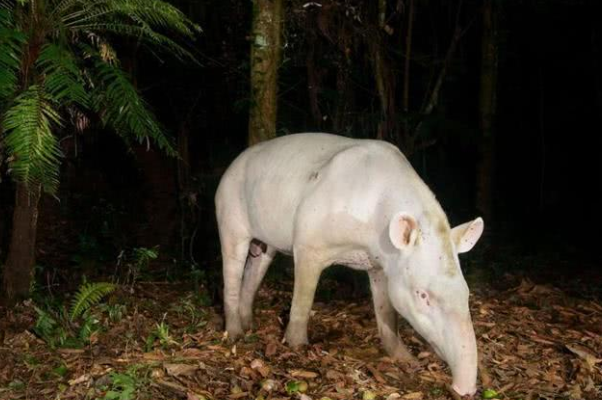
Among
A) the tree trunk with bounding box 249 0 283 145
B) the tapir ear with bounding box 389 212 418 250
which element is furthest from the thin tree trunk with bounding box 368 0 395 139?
the tapir ear with bounding box 389 212 418 250

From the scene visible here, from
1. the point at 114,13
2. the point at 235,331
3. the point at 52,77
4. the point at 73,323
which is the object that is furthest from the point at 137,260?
the point at 52,77

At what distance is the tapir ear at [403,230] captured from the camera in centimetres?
463

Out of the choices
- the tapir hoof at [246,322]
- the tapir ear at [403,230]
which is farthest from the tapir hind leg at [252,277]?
the tapir ear at [403,230]

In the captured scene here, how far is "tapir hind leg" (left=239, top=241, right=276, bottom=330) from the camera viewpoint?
6515mm

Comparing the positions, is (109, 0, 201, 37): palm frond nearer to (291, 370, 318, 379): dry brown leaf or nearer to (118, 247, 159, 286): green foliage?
(118, 247, 159, 286): green foliage

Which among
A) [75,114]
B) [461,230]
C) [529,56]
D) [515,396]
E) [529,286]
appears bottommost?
[515,396]

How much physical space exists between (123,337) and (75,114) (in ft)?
8.67

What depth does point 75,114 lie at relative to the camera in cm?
722

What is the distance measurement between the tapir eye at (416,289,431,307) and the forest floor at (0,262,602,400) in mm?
695

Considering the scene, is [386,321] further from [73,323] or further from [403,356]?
[73,323]

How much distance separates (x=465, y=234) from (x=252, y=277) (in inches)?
93.7

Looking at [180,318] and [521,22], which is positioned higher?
[521,22]

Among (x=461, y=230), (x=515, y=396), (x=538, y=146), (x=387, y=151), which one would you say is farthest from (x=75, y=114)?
(x=538, y=146)

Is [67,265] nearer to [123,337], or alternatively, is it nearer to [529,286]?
[123,337]
